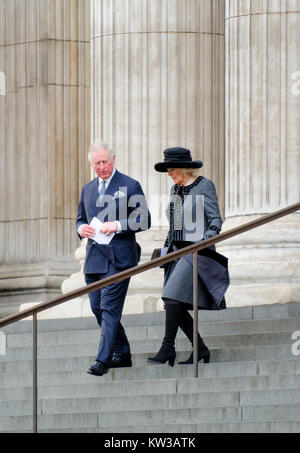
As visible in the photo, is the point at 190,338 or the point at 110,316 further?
the point at 110,316

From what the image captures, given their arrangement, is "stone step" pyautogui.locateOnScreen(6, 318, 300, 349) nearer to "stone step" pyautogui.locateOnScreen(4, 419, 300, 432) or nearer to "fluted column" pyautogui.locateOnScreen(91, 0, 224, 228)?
"stone step" pyautogui.locateOnScreen(4, 419, 300, 432)

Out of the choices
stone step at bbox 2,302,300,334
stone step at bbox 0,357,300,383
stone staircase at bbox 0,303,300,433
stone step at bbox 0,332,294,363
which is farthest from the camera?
stone step at bbox 2,302,300,334

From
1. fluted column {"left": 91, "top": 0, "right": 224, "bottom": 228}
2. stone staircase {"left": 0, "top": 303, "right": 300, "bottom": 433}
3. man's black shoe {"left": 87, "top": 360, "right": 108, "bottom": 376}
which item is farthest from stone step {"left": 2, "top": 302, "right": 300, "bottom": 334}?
fluted column {"left": 91, "top": 0, "right": 224, "bottom": 228}

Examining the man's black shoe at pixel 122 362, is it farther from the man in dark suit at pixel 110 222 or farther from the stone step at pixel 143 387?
the man in dark suit at pixel 110 222

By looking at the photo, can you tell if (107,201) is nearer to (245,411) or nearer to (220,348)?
(220,348)

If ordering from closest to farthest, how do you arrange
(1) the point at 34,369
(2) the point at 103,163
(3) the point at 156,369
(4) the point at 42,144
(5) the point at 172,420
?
1. (5) the point at 172,420
2. (3) the point at 156,369
3. (1) the point at 34,369
4. (2) the point at 103,163
5. (4) the point at 42,144

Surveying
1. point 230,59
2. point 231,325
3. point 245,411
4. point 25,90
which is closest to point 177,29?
point 230,59

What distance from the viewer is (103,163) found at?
13172mm

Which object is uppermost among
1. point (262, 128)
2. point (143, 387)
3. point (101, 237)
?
point (262, 128)

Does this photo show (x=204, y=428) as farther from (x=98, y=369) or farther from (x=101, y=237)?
(x=101, y=237)

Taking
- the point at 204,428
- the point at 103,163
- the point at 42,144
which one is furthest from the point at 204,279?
the point at 42,144

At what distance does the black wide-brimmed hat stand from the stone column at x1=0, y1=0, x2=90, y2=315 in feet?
19.9

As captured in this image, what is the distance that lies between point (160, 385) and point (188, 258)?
3.48ft

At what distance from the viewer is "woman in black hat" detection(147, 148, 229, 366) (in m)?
12.4
